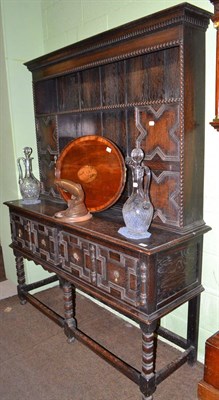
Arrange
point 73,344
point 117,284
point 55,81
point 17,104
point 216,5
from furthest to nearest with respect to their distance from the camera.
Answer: point 17,104, point 55,81, point 73,344, point 117,284, point 216,5

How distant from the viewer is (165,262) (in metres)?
Result: 1.59

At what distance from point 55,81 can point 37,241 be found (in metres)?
1.23

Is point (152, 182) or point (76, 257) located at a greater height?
point (152, 182)

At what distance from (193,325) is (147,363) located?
16.3 inches

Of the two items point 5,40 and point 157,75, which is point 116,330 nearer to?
point 157,75

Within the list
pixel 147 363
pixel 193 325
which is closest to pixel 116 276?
pixel 147 363

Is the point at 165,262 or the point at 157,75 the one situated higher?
the point at 157,75

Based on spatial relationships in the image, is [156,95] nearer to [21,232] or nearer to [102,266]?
[102,266]

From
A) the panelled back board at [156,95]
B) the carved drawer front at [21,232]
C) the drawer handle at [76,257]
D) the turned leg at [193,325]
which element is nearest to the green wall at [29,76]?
the turned leg at [193,325]

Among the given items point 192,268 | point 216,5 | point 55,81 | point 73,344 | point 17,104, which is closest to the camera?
point 216,5

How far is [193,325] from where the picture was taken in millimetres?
1911

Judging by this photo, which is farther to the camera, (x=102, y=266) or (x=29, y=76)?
(x=29, y=76)

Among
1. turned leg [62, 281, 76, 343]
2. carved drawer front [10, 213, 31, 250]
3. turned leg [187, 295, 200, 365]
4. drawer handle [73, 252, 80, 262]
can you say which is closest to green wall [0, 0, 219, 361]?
turned leg [187, 295, 200, 365]

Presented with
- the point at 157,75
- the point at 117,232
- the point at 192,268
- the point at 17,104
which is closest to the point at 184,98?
the point at 157,75
